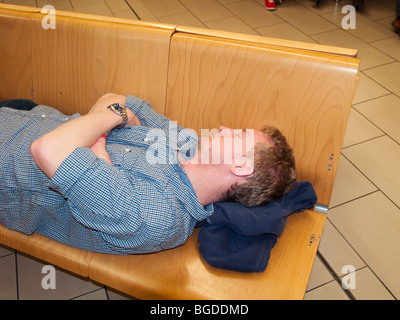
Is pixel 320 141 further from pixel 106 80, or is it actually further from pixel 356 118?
pixel 356 118

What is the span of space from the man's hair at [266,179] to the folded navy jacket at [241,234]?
0.10ft

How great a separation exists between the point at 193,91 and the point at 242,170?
52cm

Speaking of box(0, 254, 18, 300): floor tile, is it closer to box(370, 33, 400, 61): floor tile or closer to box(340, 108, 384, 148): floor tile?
box(340, 108, 384, 148): floor tile

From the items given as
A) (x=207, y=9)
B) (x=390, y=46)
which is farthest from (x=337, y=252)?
(x=207, y=9)

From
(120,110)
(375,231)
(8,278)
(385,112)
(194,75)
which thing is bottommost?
(8,278)

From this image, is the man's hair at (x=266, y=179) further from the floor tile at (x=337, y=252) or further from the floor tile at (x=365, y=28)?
the floor tile at (x=365, y=28)

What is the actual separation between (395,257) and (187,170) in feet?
4.15

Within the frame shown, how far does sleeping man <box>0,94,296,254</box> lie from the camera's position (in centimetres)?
133

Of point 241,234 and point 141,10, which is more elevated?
point 141,10

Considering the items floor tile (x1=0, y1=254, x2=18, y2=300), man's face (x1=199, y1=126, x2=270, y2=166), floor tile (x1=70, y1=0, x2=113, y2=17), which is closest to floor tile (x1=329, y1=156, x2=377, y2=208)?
man's face (x1=199, y1=126, x2=270, y2=166)

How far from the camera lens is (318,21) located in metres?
3.94

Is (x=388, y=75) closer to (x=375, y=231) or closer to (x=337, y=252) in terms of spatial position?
(x=375, y=231)

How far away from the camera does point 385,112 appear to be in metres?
2.86

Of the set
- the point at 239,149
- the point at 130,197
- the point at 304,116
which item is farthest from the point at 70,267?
the point at 304,116
